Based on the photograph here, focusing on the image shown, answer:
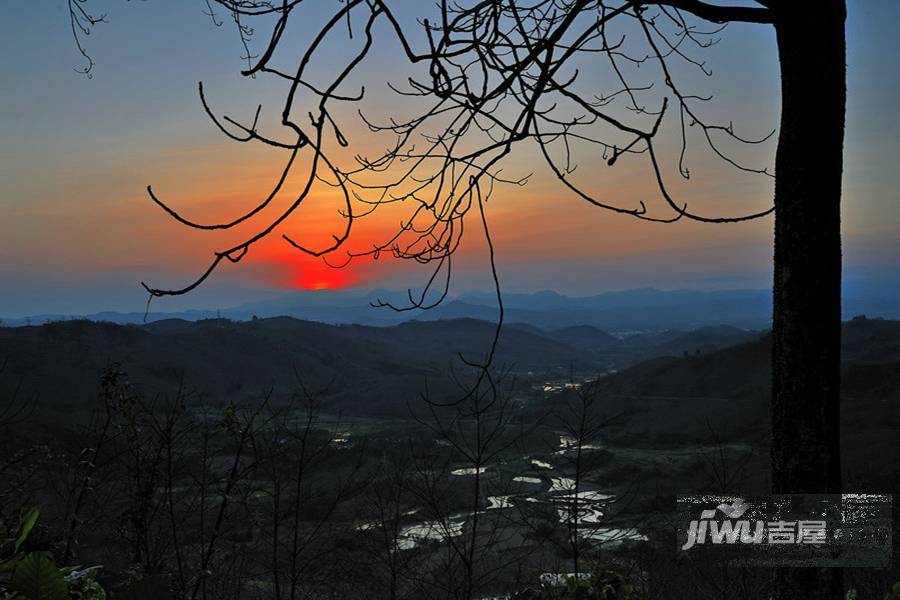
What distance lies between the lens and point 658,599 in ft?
27.2

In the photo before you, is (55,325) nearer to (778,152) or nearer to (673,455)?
(673,455)

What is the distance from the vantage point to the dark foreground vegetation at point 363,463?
504 centimetres

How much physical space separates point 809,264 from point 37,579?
2.53 meters

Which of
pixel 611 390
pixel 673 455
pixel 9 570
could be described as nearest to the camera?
pixel 9 570

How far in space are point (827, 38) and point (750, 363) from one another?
55879 mm

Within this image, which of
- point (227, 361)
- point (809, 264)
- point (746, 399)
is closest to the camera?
point (809, 264)

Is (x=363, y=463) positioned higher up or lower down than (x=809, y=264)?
lower down

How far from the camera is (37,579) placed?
1873mm

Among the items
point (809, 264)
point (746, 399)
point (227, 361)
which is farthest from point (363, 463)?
point (227, 361)

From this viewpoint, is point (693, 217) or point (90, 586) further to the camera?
point (90, 586)

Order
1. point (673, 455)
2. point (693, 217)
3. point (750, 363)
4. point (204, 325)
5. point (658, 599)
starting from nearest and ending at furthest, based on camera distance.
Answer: point (693, 217)
point (658, 599)
point (673, 455)
point (750, 363)
point (204, 325)

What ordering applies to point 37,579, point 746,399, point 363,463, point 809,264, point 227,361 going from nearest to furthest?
point 37,579 < point 809,264 < point 363,463 < point 746,399 < point 227,361

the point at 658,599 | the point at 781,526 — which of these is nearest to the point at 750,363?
the point at 658,599

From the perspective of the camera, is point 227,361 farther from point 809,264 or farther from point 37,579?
point 809,264
